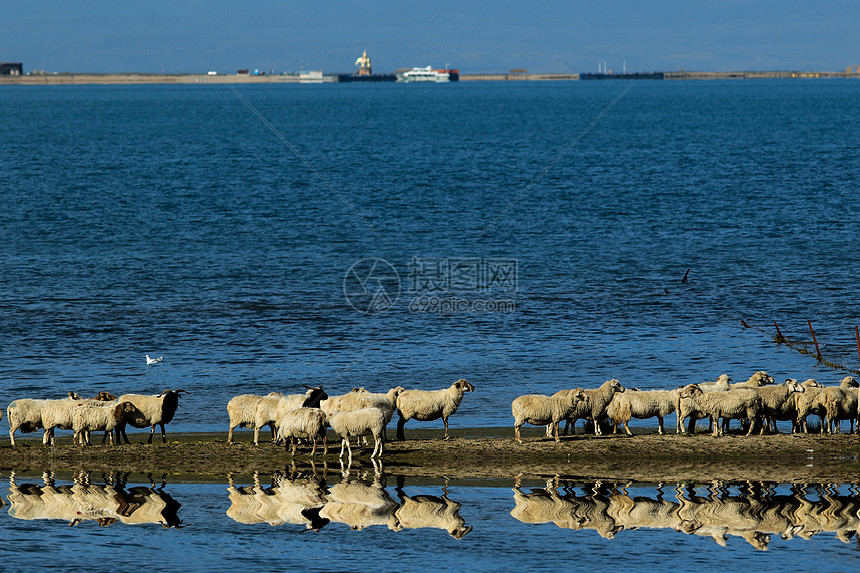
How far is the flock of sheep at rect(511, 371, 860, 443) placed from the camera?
22094 mm

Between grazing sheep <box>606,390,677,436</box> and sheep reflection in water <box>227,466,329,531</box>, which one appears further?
grazing sheep <box>606,390,677,436</box>

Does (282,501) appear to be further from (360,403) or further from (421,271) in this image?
(421,271)

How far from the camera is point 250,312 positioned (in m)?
40.5

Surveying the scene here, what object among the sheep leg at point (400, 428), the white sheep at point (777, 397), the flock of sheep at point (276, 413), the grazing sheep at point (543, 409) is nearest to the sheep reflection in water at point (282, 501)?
the flock of sheep at point (276, 413)

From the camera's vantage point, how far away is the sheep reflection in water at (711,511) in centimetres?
1727

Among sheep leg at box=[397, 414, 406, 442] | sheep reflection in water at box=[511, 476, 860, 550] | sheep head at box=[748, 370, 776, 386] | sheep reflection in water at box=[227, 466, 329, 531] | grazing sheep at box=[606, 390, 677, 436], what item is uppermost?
sheep head at box=[748, 370, 776, 386]

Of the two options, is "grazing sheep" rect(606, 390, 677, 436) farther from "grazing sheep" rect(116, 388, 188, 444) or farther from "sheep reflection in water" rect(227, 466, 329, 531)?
"grazing sheep" rect(116, 388, 188, 444)

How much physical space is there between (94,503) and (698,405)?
11955mm

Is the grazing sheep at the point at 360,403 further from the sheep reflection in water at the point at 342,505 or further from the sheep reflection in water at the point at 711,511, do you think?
the sheep reflection in water at the point at 711,511

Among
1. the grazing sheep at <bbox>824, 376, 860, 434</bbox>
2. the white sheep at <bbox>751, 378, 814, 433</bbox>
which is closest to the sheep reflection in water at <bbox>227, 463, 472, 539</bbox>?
the white sheep at <bbox>751, 378, 814, 433</bbox>

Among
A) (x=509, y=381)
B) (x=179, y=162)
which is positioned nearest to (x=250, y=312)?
(x=509, y=381)

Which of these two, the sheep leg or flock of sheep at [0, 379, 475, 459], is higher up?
flock of sheep at [0, 379, 475, 459]

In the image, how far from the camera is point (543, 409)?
2198 cm

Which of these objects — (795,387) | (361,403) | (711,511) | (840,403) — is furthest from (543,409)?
(840,403)
